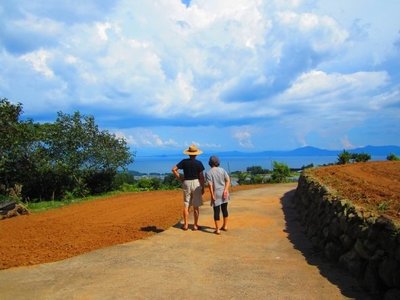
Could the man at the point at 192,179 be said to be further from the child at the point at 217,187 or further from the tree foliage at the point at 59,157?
the tree foliage at the point at 59,157

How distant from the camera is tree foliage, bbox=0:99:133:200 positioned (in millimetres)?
22969

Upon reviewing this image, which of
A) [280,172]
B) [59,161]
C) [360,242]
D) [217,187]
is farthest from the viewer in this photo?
[280,172]

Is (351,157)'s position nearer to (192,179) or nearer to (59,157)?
(59,157)

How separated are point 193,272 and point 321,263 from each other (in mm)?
2239

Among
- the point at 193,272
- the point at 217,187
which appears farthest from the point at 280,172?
the point at 193,272

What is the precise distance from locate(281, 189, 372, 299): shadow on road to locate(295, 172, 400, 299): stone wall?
0.11m

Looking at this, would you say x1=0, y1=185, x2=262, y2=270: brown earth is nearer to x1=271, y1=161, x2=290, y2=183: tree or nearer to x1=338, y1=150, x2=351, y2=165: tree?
x1=271, y1=161, x2=290, y2=183: tree

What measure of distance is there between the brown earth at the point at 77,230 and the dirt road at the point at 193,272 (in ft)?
2.20

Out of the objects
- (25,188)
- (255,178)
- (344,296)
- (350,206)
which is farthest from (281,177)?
(344,296)

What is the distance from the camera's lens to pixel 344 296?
6.46m

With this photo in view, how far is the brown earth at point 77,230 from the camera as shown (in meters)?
9.45

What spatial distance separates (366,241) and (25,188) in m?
21.2

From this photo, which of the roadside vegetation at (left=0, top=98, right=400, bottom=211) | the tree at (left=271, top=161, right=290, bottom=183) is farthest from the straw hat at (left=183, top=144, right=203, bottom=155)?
the tree at (left=271, top=161, right=290, bottom=183)

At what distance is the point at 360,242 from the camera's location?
702 cm
